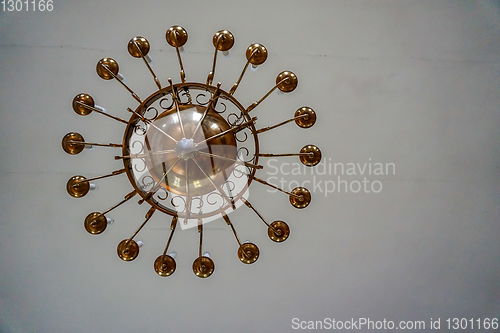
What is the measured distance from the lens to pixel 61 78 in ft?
9.22

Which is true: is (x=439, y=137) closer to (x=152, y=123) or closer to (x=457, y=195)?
(x=457, y=195)

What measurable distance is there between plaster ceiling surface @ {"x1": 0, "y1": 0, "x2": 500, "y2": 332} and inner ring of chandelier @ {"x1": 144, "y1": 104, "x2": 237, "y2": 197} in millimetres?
1266

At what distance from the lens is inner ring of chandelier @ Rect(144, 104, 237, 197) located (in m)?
1.69

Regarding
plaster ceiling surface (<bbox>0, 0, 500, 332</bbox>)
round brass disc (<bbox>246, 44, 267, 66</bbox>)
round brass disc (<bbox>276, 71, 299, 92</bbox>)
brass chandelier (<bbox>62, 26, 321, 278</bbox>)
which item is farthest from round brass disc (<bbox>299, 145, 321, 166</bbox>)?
plaster ceiling surface (<bbox>0, 0, 500, 332</bbox>)

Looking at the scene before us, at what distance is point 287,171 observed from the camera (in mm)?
3051

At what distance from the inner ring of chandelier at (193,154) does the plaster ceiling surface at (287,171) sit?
127 cm

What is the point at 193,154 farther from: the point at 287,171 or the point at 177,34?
the point at 287,171

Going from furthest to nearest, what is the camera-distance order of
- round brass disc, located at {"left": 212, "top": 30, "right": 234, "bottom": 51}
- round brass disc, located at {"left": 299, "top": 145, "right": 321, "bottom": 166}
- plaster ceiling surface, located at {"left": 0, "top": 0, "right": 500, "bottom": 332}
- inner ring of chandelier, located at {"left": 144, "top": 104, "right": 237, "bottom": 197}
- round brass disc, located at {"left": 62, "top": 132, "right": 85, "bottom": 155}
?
1. plaster ceiling surface, located at {"left": 0, "top": 0, "right": 500, "bottom": 332}
2. round brass disc, located at {"left": 299, "top": 145, "right": 321, "bottom": 166}
3. round brass disc, located at {"left": 62, "top": 132, "right": 85, "bottom": 155}
4. round brass disc, located at {"left": 212, "top": 30, "right": 234, "bottom": 51}
5. inner ring of chandelier, located at {"left": 144, "top": 104, "right": 237, "bottom": 197}

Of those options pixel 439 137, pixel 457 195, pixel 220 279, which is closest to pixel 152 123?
pixel 220 279

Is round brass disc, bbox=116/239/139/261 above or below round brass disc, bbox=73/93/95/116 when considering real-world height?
below

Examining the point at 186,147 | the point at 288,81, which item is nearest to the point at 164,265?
the point at 186,147

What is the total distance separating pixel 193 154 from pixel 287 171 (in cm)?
159

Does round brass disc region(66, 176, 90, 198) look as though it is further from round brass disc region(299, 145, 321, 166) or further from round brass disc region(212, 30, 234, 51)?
round brass disc region(299, 145, 321, 166)

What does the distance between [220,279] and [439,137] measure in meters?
2.70
